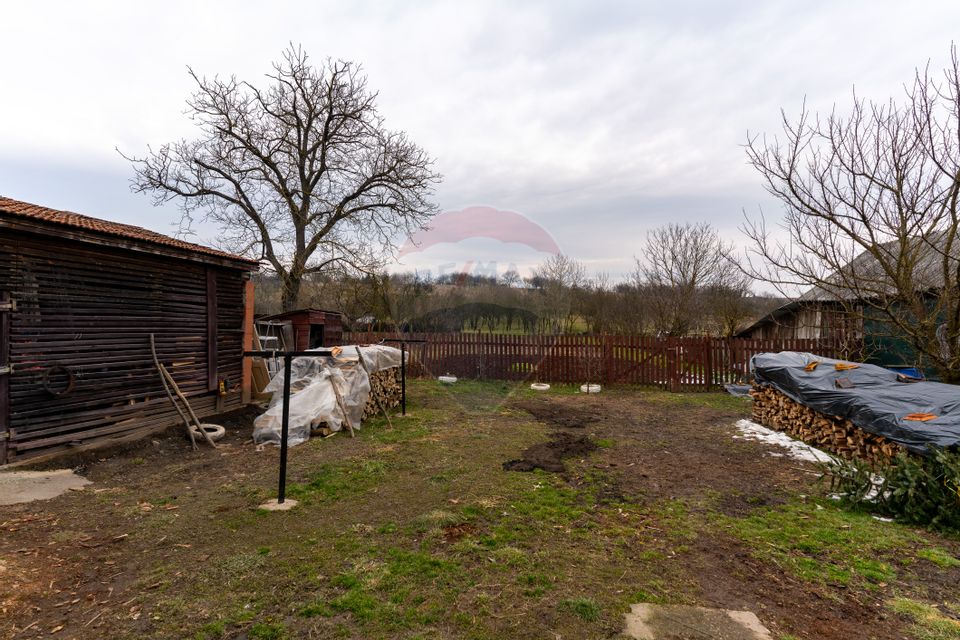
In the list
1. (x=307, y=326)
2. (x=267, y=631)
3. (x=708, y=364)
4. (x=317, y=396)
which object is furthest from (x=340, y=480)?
(x=708, y=364)

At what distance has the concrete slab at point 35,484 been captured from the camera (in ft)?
14.2

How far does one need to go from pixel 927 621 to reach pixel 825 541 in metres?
1.00

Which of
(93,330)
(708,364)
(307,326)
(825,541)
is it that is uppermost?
(307,326)

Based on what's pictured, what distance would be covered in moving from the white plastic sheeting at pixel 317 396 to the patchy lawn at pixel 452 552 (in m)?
0.85

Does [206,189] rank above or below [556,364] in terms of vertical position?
above

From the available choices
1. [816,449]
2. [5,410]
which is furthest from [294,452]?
[816,449]

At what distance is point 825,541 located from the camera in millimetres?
3443

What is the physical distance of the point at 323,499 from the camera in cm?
436

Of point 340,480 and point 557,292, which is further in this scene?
point 557,292

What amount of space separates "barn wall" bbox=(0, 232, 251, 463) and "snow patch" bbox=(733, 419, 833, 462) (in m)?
9.01

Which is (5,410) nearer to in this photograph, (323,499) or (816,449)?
(323,499)

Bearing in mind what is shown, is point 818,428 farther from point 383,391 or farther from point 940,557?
point 383,391

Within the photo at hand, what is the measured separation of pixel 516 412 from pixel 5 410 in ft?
24.0

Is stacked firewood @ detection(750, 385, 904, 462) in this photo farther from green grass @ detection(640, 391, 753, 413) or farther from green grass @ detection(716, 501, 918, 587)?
green grass @ detection(716, 501, 918, 587)
